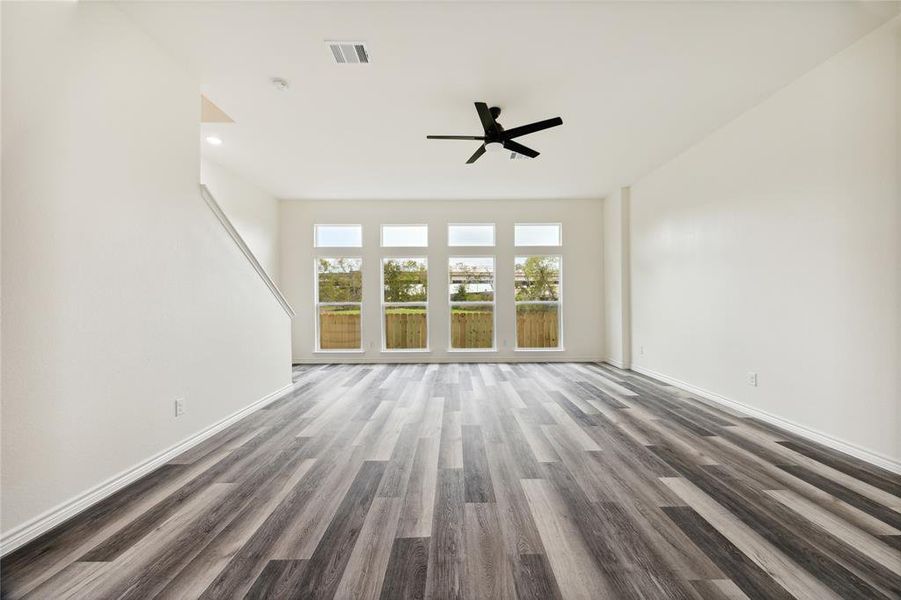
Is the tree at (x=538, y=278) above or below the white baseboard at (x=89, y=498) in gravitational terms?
above

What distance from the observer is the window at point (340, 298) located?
20.7ft

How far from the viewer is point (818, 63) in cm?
267

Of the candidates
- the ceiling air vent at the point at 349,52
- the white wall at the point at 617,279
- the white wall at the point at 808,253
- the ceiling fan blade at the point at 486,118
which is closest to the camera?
the white wall at the point at 808,253

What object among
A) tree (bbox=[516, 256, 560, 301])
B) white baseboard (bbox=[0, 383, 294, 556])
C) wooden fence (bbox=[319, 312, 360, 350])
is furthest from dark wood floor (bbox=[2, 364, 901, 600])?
tree (bbox=[516, 256, 560, 301])

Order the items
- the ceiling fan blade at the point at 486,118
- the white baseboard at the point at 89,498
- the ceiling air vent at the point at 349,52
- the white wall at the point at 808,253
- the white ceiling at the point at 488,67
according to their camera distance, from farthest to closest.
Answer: the ceiling fan blade at the point at 486,118 < the ceiling air vent at the point at 349,52 < the white wall at the point at 808,253 < the white ceiling at the point at 488,67 < the white baseboard at the point at 89,498

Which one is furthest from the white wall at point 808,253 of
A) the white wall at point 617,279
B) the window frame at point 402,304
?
the window frame at point 402,304

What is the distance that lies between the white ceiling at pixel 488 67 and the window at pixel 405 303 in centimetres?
229

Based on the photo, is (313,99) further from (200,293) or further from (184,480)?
(184,480)

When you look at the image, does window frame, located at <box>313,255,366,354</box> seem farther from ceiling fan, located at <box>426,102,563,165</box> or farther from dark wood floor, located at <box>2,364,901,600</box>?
ceiling fan, located at <box>426,102,563,165</box>

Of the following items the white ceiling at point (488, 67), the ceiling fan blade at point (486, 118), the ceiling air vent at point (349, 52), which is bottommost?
the ceiling fan blade at point (486, 118)

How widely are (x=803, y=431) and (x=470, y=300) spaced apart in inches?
173

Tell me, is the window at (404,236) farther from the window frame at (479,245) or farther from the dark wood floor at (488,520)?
the dark wood floor at (488,520)

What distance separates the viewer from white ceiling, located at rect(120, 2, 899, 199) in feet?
7.21

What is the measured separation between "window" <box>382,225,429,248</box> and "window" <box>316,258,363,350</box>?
0.62 m
